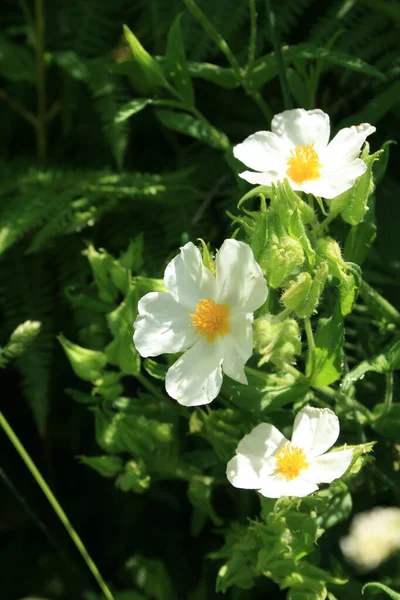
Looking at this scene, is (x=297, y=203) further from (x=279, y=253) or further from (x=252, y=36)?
(x=252, y=36)

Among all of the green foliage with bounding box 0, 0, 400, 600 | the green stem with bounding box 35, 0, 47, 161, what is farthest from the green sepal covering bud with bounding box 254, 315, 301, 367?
the green stem with bounding box 35, 0, 47, 161

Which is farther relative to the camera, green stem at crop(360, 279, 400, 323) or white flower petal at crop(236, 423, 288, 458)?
green stem at crop(360, 279, 400, 323)

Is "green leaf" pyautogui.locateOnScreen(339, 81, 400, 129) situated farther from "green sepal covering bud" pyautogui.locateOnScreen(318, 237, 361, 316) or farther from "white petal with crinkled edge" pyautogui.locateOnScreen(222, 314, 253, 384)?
"white petal with crinkled edge" pyautogui.locateOnScreen(222, 314, 253, 384)

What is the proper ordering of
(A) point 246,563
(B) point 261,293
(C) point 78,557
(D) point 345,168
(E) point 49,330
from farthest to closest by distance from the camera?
1. (C) point 78,557
2. (E) point 49,330
3. (A) point 246,563
4. (D) point 345,168
5. (B) point 261,293

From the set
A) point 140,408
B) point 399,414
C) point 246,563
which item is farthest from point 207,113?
point 246,563

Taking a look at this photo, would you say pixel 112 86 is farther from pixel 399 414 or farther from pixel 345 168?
pixel 399 414

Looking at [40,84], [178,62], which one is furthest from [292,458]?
[40,84]
